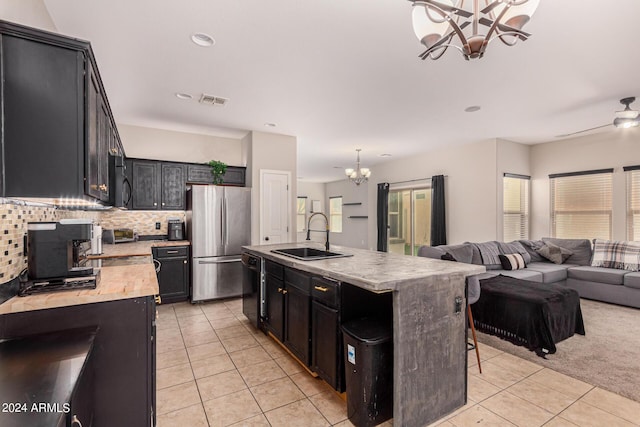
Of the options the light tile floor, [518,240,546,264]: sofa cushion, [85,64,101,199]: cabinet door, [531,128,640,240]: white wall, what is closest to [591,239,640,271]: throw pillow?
[531,128,640,240]: white wall

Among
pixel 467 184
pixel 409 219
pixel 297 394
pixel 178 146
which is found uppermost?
pixel 178 146

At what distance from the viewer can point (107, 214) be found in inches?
187

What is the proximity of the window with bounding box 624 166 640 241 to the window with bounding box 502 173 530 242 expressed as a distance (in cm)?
152

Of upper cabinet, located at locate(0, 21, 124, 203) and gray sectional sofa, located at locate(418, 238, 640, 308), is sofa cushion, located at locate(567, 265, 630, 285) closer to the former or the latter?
gray sectional sofa, located at locate(418, 238, 640, 308)

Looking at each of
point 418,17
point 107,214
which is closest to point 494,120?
point 418,17

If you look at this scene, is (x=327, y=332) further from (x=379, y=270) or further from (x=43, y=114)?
(x=43, y=114)

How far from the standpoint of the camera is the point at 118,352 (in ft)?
5.46

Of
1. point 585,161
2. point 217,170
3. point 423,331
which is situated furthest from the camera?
point 585,161

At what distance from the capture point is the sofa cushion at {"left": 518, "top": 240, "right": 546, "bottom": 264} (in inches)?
217

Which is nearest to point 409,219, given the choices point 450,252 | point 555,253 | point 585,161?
point 555,253

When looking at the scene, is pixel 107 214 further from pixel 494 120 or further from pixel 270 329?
pixel 494 120

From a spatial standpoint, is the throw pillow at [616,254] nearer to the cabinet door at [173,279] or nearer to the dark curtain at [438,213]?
the dark curtain at [438,213]

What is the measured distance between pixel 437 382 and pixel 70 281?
2.37 metres

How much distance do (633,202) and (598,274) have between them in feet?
5.05
